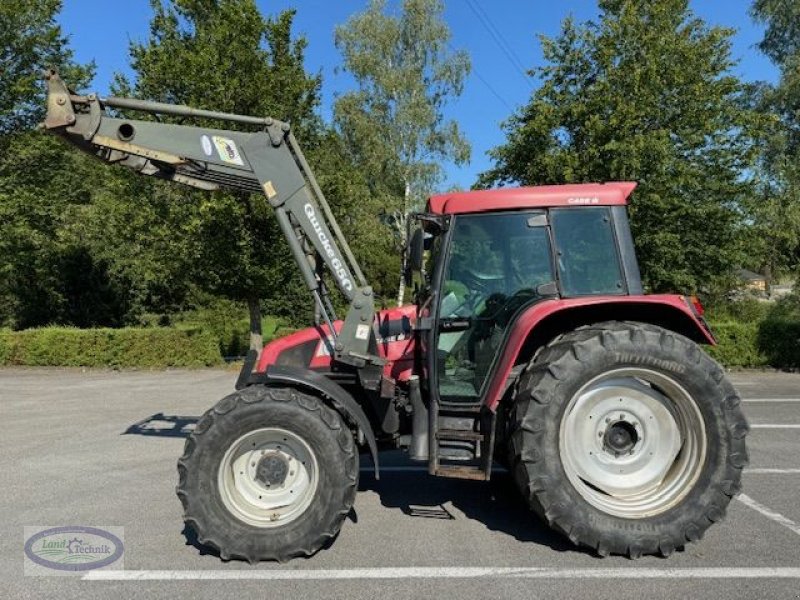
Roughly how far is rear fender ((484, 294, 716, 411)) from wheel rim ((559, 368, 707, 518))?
47 centimetres

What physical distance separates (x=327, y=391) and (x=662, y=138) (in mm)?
11740

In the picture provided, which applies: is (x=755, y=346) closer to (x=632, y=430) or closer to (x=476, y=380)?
(x=632, y=430)

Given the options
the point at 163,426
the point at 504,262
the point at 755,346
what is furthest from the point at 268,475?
the point at 755,346

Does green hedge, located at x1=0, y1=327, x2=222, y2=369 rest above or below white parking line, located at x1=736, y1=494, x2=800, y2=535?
above

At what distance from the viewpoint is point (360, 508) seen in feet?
14.9

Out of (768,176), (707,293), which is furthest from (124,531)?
(768,176)

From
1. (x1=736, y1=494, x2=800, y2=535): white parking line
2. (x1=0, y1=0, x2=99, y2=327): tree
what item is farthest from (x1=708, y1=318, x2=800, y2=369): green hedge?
(x1=0, y1=0, x2=99, y2=327): tree

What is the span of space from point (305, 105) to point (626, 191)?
38.2 feet

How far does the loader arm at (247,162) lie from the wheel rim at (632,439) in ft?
4.97

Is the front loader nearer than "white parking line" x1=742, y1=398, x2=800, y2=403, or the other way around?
the front loader

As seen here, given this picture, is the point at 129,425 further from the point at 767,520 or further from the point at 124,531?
the point at 767,520

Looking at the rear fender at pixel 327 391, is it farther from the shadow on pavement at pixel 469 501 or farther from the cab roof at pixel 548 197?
the cab roof at pixel 548 197

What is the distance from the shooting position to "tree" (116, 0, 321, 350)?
12.6 m

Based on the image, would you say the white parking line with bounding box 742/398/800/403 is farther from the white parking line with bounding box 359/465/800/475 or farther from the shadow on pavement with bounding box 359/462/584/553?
the shadow on pavement with bounding box 359/462/584/553
